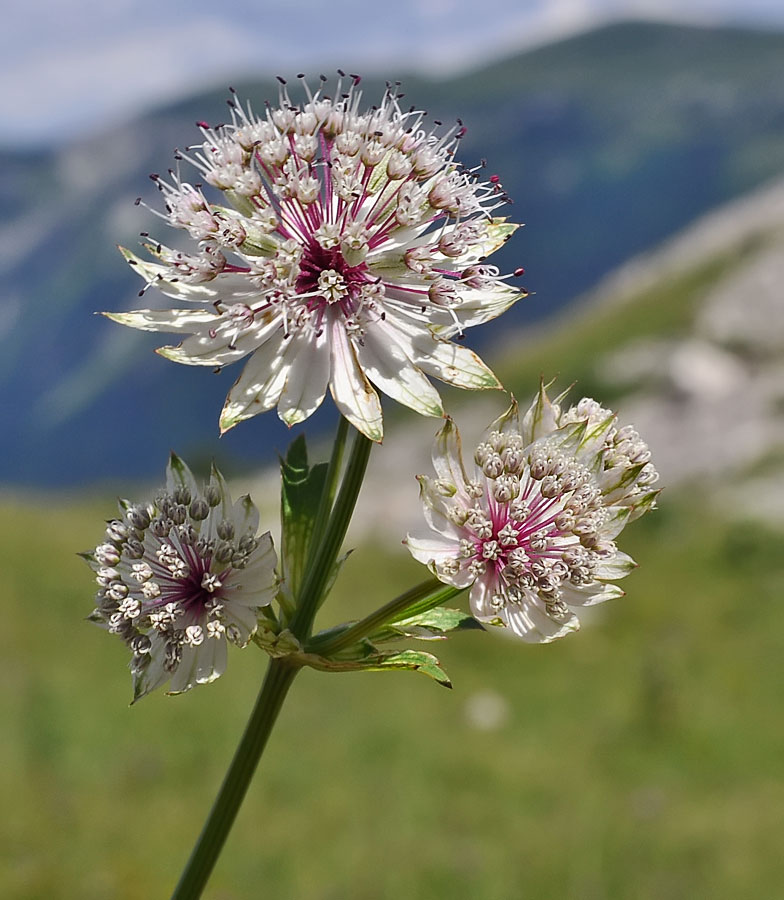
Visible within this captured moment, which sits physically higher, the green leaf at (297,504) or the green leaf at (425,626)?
the green leaf at (297,504)

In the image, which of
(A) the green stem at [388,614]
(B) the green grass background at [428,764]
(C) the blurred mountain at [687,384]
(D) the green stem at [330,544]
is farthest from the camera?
(C) the blurred mountain at [687,384]

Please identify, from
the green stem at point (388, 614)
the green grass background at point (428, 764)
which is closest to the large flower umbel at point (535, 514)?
the green stem at point (388, 614)

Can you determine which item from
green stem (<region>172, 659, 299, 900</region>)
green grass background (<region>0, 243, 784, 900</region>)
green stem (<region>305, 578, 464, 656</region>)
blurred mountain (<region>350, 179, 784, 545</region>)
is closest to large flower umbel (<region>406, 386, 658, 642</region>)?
green stem (<region>305, 578, 464, 656</region>)

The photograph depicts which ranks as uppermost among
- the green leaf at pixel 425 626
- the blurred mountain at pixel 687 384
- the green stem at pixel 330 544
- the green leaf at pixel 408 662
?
the blurred mountain at pixel 687 384

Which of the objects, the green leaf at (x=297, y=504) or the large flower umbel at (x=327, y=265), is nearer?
the large flower umbel at (x=327, y=265)

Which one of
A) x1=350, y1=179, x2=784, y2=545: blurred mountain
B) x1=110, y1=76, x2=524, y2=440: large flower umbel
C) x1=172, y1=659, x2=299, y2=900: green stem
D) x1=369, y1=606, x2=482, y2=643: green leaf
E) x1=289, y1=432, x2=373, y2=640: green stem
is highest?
x1=350, y1=179, x2=784, y2=545: blurred mountain

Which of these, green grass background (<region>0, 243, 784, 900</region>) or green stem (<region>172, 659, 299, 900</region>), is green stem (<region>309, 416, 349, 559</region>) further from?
green grass background (<region>0, 243, 784, 900</region>)

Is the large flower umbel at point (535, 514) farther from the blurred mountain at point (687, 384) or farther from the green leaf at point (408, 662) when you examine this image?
the blurred mountain at point (687, 384)
